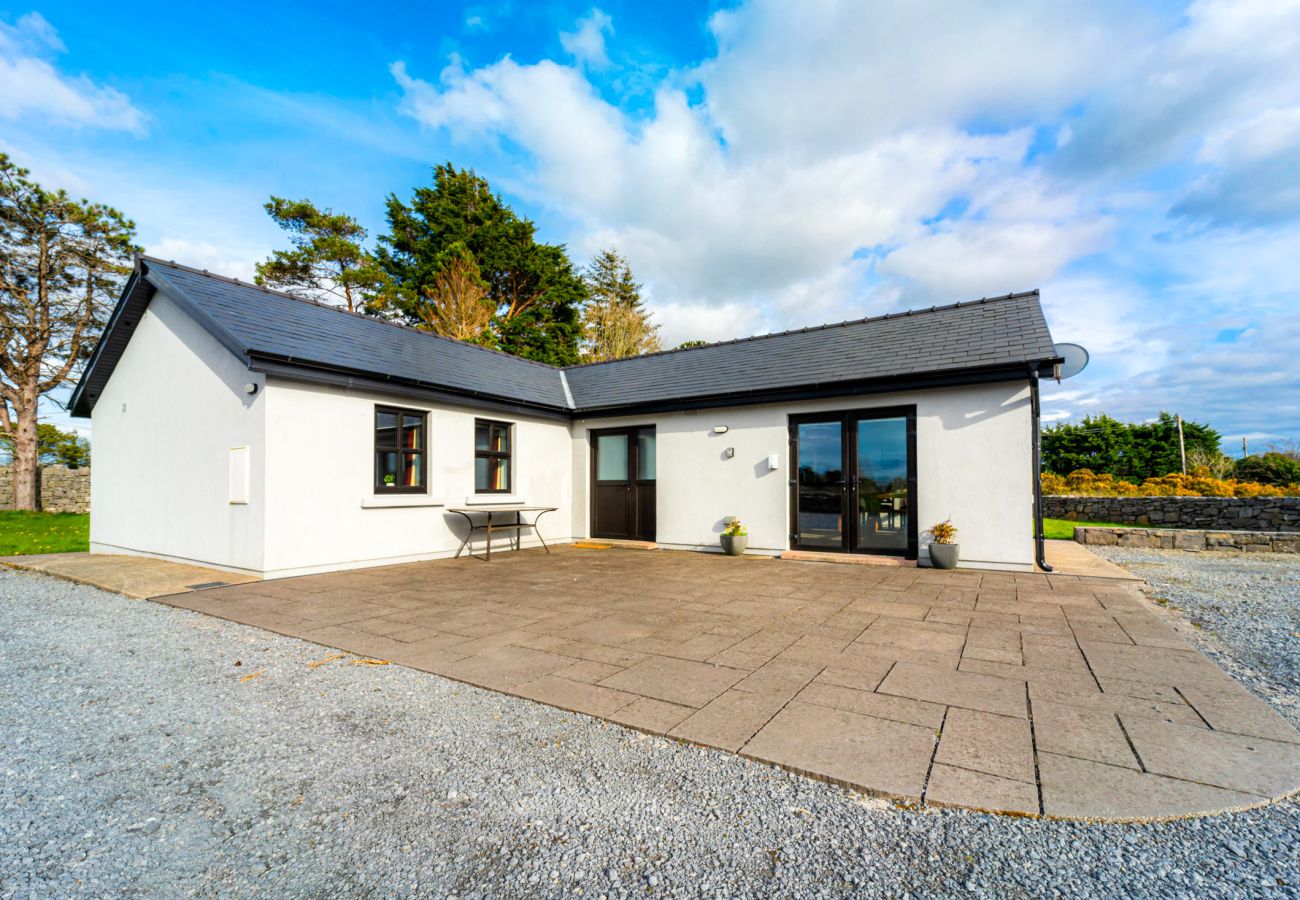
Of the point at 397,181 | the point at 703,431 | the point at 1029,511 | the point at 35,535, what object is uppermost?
the point at 397,181

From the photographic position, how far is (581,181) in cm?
1180

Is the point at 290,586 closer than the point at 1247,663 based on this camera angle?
No

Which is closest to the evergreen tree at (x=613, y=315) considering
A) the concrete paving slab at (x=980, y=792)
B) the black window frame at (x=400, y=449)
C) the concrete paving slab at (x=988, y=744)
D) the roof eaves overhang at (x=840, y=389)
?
the roof eaves overhang at (x=840, y=389)

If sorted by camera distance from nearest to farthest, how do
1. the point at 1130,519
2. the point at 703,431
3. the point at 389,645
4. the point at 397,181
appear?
1. the point at 389,645
2. the point at 703,431
3. the point at 1130,519
4. the point at 397,181

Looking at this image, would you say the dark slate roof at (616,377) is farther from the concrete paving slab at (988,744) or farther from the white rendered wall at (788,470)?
→ the concrete paving slab at (988,744)

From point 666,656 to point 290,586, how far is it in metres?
4.84

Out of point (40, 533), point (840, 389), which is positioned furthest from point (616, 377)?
point (40, 533)

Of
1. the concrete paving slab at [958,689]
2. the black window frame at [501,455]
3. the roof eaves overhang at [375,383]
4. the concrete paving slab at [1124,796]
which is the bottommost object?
the concrete paving slab at [958,689]

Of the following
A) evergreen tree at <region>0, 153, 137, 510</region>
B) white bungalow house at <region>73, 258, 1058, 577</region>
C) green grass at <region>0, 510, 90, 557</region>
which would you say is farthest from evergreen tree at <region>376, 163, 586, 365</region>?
white bungalow house at <region>73, 258, 1058, 577</region>

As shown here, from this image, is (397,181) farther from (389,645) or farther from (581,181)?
(389,645)

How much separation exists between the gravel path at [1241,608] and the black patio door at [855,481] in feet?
9.08

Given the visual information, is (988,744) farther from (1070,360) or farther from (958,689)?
(1070,360)

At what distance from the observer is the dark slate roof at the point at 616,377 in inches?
265

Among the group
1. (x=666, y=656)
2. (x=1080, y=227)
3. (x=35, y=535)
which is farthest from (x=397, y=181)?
(x=666, y=656)
